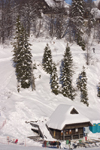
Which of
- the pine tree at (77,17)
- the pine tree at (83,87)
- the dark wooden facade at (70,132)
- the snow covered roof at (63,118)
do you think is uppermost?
the pine tree at (77,17)

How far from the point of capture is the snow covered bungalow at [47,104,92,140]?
2191 cm

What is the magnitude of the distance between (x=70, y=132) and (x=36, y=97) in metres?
9.95

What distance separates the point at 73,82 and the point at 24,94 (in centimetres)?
1196

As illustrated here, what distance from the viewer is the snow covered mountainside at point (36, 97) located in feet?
78.0

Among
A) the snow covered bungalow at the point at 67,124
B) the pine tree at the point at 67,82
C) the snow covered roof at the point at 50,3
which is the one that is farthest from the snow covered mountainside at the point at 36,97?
the snow covered roof at the point at 50,3

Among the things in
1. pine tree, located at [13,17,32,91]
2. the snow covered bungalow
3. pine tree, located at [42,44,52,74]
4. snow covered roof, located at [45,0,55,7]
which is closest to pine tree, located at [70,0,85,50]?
snow covered roof, located at [45,0,55,7]

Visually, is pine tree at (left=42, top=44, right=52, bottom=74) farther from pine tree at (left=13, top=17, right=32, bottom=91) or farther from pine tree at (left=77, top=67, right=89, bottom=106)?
pine tree at (left=77, top=67, right=89, bottom=106)

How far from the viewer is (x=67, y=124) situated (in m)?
21.9

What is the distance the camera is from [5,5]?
49531 mm

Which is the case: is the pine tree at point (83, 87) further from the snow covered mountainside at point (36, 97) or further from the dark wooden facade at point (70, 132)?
the dark wooden facade at point (70, 132)

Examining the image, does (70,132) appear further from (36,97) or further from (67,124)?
(36,97)

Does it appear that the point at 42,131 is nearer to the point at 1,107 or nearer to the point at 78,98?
the point at 1,107

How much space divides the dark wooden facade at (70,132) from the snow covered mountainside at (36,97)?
9.47 feet

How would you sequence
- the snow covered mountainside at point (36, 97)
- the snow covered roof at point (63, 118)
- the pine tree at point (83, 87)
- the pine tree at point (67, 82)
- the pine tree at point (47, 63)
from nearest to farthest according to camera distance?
1. the snow covered roof at point (63, 118)
2. the snow covered mountainside at point (36, 97)
3. the pine tree at point (67, 82)
4. the pine tree at point (83, 87)
5. the pine tree at point (47, 63)
